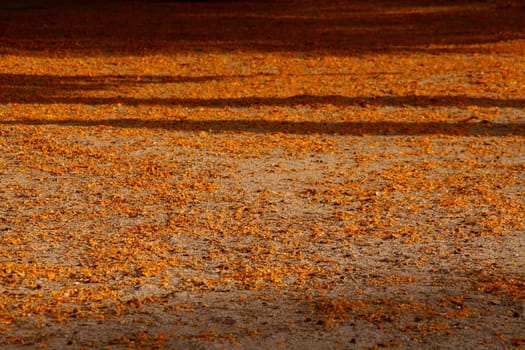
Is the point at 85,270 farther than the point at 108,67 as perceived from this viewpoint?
No

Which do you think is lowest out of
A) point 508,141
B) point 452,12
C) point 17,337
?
point 17,337

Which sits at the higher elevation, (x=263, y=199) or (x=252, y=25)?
(x=252, y=25)

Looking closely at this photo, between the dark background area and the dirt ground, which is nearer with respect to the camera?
the dirt ground

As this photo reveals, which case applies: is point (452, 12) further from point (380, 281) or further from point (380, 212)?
point (380, 281)

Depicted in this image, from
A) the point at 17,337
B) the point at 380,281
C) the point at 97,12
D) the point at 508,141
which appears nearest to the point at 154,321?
the point at 17,337

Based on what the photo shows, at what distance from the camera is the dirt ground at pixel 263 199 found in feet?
16.9

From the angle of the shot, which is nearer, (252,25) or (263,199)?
(263,199)

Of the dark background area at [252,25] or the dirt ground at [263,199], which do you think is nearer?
the dirt ground at [263,199]

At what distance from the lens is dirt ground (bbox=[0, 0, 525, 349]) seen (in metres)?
5.16

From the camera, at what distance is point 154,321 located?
512cm

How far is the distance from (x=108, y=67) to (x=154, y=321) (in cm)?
1052

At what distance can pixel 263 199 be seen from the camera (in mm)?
7668

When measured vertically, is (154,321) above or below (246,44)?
below

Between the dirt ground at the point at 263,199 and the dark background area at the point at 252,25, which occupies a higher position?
the dark background area at the point at 252,25
